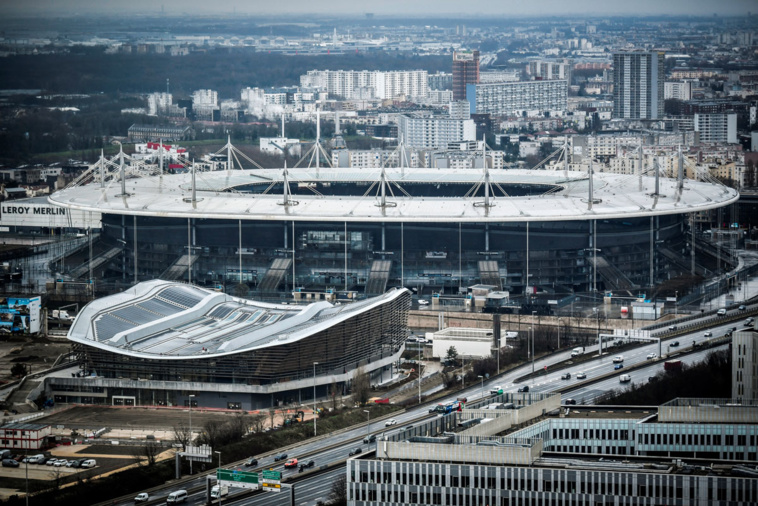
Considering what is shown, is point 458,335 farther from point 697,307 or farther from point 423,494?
point 423,494

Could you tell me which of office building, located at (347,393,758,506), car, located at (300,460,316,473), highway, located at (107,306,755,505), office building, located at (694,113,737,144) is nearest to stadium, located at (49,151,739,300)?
highway, located at (107,306,755,505)

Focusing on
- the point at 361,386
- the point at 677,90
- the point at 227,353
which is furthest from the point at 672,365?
the point at 677,90

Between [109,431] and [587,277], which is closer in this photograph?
[109,431]

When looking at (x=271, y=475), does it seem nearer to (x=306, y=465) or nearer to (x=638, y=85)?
(x=306, y=465)

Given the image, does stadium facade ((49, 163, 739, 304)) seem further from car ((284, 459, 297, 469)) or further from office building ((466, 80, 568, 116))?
office building ((466, 80, 568, 116))

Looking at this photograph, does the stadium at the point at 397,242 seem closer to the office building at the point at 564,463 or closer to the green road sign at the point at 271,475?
the office building at the point at 564,463

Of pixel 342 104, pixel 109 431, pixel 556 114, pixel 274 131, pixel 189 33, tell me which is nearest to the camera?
pixel 109 431

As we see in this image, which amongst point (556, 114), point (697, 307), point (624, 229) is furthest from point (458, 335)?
point (556, 114)
